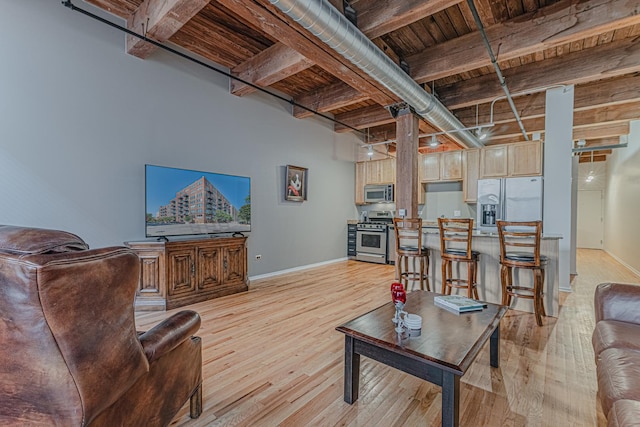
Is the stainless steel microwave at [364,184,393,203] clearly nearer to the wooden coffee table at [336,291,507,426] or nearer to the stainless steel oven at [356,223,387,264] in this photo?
the stainless steel oven at [356,223,387,264]

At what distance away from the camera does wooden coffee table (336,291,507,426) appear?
140cm

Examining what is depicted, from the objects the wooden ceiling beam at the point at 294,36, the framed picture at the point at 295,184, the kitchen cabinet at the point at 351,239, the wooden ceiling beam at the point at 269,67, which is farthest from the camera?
the kitchen cabinet at the point at 351,239

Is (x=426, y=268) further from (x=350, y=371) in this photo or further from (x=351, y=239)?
(x=351, y=239)

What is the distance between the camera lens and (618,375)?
133 cm

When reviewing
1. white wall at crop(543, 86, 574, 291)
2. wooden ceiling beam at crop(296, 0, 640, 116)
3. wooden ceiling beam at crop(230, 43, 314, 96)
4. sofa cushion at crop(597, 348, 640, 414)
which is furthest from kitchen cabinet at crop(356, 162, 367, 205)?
sofa cushion at crop(597, 348, 640, 414)

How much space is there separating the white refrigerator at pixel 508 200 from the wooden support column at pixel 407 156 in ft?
5.34

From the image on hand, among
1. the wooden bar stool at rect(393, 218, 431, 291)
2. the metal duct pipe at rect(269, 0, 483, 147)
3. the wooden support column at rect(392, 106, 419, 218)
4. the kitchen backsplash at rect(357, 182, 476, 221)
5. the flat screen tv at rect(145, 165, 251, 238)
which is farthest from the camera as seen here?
the kitchen backsplash at rect(357, 182, 476, 221)

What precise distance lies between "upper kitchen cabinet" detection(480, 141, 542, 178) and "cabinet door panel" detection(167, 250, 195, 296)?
5.73 metres

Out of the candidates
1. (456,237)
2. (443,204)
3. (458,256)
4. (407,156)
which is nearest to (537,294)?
(458,256)

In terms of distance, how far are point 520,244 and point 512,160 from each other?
3413 mm

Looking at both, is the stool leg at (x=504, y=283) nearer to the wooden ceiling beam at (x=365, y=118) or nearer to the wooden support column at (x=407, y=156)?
the wooden support column at (x=407, y=156)

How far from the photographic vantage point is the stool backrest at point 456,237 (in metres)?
3.46

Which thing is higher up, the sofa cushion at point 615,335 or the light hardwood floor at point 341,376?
the sofa cushion at point 615,335

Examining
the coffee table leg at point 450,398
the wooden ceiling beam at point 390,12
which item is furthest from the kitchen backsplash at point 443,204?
the coffee table leg at point 450,398
